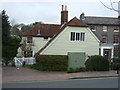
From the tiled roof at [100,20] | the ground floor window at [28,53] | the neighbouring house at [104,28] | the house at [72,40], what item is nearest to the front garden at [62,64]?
the house at [72,40]

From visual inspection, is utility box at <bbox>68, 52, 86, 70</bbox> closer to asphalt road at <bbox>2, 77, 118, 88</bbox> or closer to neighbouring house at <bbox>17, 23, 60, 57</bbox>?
asphalt road at <bbox>2, 77, 118, 88</bbox>

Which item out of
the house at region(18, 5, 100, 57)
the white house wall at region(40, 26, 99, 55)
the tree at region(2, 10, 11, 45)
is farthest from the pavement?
the white house wall at region(40, 26, 99, 55)

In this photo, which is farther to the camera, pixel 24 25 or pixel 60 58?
pixel 24 25

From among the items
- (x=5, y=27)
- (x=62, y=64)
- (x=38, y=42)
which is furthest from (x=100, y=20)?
(x=5, y=27)

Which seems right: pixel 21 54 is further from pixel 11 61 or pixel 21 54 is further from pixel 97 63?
pixel 97 63

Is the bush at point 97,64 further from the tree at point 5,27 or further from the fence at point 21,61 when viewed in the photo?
the fence at point 21,61

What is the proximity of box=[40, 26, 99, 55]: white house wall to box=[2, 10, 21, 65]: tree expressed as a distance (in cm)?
496

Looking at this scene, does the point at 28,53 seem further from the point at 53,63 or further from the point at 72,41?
the point at 53,63

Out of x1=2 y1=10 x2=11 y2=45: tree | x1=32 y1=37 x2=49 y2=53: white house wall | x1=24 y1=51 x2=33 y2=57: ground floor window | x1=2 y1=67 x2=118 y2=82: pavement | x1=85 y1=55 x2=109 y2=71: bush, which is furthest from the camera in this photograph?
x1=32 y1=37 x2=49 y2=53: white house wall

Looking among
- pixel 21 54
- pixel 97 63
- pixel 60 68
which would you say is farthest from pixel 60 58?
pixel 21 54

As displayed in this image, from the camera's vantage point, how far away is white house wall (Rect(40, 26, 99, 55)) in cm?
4325

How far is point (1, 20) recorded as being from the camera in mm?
32500

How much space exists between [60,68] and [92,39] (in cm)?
1238

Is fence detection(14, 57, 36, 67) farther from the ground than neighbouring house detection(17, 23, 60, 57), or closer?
closer
